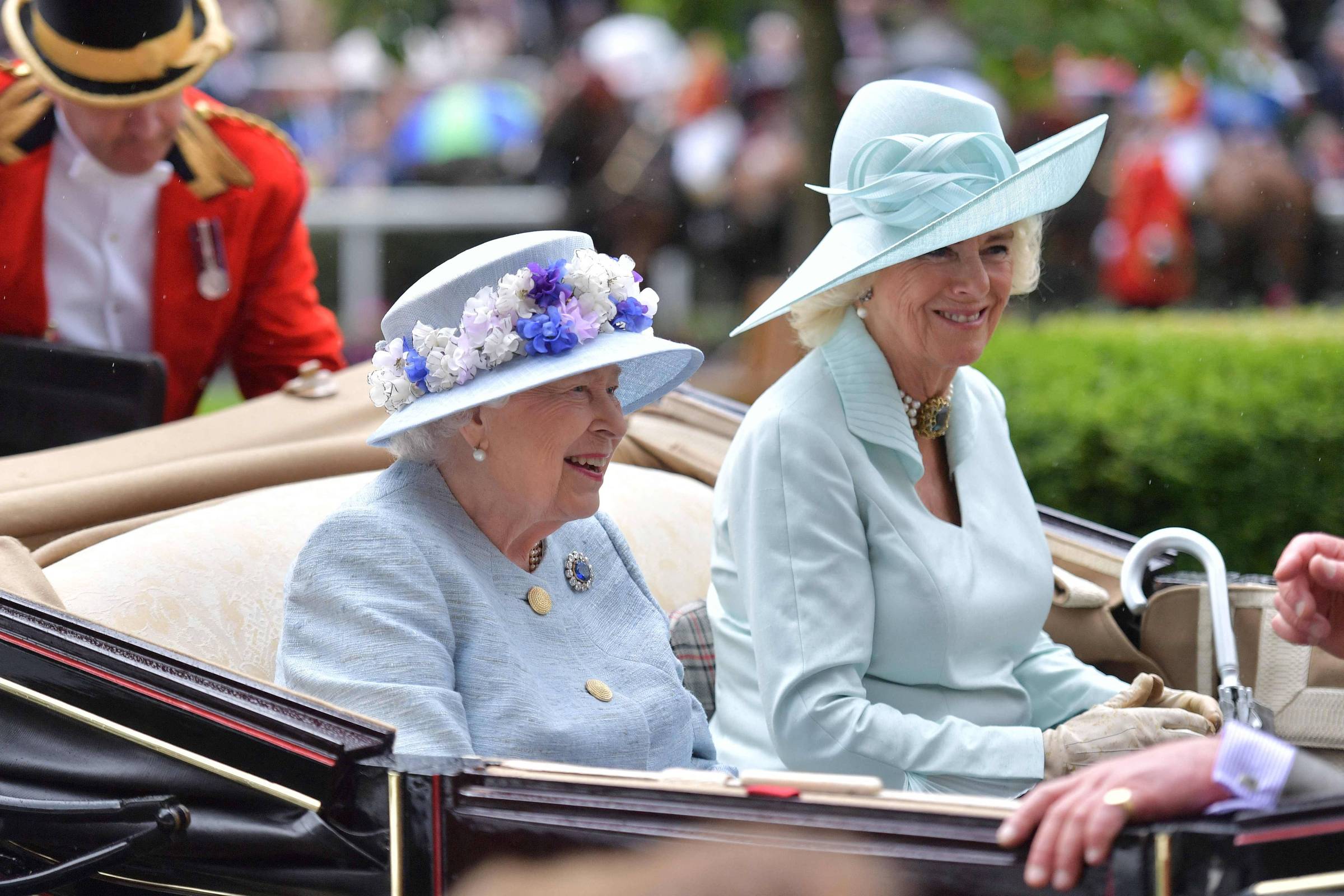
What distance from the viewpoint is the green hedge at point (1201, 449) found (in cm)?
489

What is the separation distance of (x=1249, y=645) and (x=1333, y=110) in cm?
744

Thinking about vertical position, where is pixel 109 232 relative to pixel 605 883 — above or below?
above

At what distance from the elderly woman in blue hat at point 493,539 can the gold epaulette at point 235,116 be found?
1.57 m

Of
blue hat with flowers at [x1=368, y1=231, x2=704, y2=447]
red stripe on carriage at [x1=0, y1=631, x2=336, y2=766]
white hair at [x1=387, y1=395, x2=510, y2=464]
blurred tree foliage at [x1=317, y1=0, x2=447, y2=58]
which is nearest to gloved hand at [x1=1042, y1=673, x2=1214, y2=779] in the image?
blue hat with flowers at [x1=368, y1=231, x2=704, y2=447]

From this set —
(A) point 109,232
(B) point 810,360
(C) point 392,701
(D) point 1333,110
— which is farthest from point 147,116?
(D) point 1333,110

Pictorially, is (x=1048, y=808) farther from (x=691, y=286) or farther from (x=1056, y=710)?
(x=691, y=286)

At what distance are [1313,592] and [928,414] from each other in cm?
62

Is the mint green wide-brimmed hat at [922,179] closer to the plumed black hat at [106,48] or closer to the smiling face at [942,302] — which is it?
the smiling face at [942,302]

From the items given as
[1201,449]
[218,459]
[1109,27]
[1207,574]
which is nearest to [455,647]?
[218,459]

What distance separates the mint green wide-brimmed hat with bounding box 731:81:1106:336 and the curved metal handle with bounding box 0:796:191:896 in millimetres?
1047

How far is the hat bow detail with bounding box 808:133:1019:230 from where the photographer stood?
248 cm

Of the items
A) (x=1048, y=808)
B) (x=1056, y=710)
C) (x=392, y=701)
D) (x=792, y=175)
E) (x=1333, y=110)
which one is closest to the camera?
(x=1048, y=808)

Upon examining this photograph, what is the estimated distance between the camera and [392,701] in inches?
77.9

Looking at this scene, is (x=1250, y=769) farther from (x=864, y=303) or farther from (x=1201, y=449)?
(x=1201, y=449)
